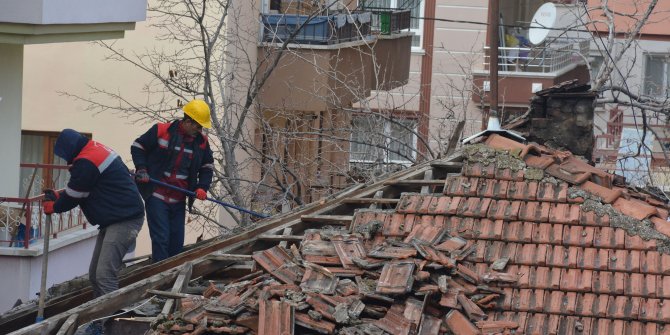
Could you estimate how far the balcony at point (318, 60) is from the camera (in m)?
17.0

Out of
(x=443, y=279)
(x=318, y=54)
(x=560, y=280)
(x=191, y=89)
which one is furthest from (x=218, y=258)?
(x=318, y=54)

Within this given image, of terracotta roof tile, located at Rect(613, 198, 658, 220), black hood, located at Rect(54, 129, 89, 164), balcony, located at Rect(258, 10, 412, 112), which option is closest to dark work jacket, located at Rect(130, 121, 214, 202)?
black hood, located at Rect(54, 129, 89, 164)

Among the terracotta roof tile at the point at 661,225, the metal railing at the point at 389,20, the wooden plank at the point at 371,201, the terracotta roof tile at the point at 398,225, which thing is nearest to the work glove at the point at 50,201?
the wooden plank at the point at 371,201

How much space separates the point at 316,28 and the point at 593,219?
8912 millimetres

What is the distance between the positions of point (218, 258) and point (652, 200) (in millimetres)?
4117

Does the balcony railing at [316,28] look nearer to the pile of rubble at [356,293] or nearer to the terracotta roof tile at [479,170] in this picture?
the terracotta roof tile at [479,170]

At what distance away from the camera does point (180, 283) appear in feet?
27.5

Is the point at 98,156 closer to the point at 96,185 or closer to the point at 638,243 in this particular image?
the point at 96,185

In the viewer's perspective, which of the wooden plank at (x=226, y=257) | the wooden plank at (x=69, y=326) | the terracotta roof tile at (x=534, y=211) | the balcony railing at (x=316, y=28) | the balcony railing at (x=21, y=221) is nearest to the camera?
the wooden plank at (x=69, y=326)

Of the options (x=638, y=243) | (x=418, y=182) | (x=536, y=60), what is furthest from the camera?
(x=536, y=60)

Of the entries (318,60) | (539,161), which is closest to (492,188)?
(539,161)

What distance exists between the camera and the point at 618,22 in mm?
26156

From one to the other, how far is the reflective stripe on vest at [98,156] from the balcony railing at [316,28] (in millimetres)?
7423

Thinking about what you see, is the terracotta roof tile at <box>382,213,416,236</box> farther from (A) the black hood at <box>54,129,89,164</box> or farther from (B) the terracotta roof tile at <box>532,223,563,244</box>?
(A) the black hood at <box>54,129,89,164</box>
